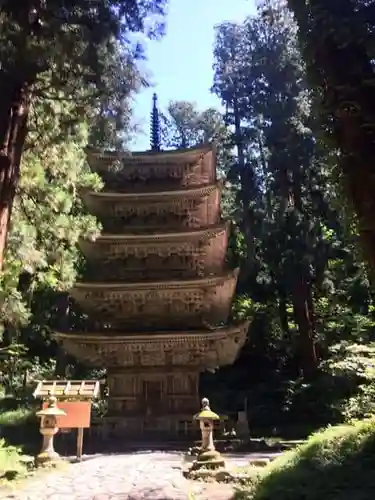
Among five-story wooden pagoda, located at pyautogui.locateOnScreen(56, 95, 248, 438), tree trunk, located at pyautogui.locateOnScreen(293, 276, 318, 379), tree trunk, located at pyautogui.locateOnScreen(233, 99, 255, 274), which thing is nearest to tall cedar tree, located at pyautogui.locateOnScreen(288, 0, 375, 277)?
five-story wooden pagoda, located at pyautogui.locateOnScreen(56, 95, 248, 438)

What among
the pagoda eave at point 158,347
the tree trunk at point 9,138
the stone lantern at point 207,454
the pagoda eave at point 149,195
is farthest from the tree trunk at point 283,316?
the tree trunk at point 9,138

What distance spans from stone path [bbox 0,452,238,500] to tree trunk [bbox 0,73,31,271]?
2.83 m

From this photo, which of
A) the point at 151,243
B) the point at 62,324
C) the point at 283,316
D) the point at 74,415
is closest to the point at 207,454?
the point at 74,415

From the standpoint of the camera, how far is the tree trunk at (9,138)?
5926 mm

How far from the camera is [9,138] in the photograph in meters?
6.18

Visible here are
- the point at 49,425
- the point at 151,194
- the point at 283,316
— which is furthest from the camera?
the point at 283,316


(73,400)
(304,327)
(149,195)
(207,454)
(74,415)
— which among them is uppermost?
(149,195)

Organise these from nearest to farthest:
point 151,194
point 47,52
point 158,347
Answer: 1. point 47,52
2. point 158,347
3. point 151,194

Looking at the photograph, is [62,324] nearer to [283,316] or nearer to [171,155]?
[171,155]

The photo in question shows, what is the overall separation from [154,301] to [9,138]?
9813mm

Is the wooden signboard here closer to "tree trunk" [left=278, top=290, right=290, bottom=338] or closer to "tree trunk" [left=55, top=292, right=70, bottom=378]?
"tree trunk" [left=55, top=292, right=70, bottom=378]

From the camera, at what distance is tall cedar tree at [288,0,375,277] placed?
5152 mm

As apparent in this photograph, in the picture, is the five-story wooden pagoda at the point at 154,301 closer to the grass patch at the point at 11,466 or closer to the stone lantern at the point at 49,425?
the stone lantern at the point at 49,425

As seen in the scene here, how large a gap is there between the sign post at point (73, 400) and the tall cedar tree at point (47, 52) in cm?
440
